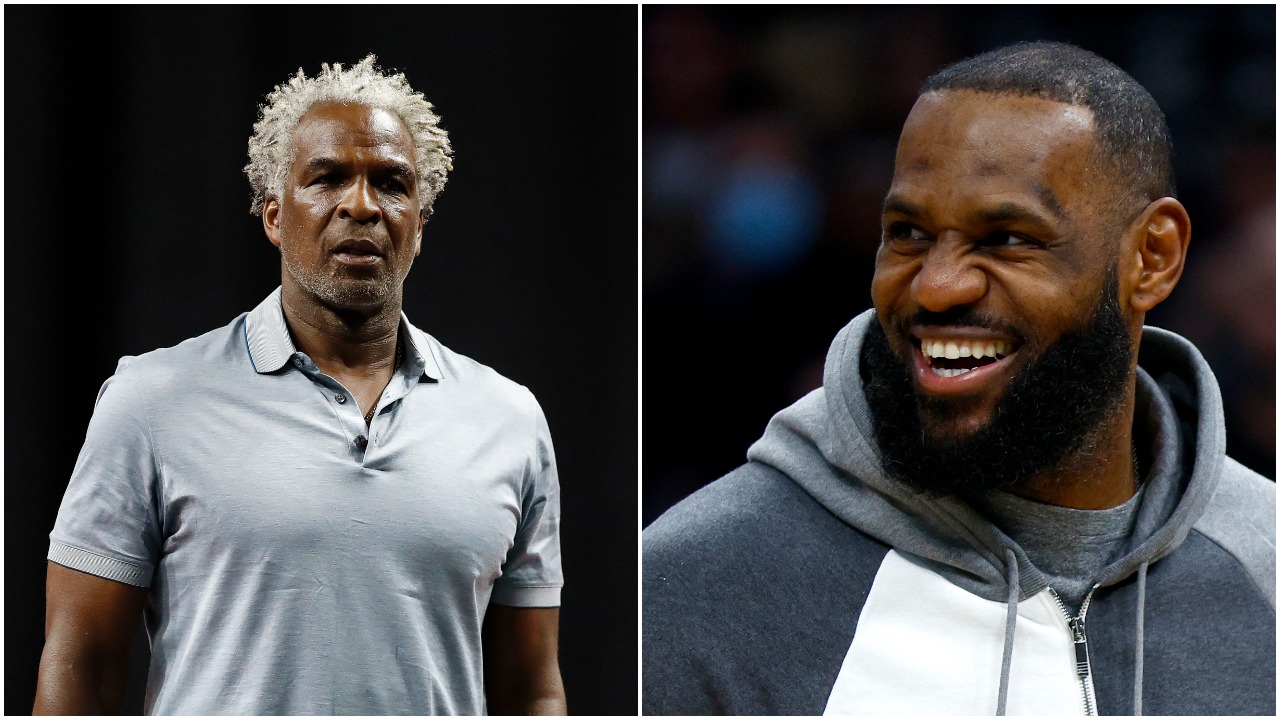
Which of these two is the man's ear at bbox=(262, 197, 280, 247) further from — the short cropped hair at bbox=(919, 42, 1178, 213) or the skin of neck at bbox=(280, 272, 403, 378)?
the short cropped hair at bbox=(919, 42, 1178, 213)

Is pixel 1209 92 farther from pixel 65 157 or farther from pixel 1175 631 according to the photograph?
pixel 65 157

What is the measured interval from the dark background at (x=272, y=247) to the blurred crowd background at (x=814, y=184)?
80 mm

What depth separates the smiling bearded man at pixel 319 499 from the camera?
2.19 m

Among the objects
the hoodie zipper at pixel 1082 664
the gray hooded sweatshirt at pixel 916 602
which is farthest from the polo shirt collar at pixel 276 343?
the hoodie zipper at pixel 1082 664

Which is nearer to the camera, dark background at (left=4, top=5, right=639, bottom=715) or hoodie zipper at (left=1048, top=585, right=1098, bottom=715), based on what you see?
hoodie zipper at (left=1048, top=585, right=1098, bottom=715)

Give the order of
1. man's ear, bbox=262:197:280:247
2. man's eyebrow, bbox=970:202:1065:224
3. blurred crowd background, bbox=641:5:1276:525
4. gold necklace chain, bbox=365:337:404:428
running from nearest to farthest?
man's eyebrow, bbox=970:202:1065:224, gold necklace chain, bbox=365:337:404:428, man's ear, bbox=262:197:280:247, blurred crowd background, bbox=641:5:1276:525

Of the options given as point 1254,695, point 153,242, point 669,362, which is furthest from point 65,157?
point 1254,695

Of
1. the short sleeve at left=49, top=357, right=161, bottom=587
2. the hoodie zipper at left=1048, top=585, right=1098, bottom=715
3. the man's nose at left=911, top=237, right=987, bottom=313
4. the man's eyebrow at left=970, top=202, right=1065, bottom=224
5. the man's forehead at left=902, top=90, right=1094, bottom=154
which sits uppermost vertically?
the man's forehead at left=902, top=90, right=1094, bottom=154

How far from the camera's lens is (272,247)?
2.51m

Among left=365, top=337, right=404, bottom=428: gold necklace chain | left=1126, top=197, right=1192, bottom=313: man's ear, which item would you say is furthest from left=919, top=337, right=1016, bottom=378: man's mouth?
left=365, top=337, right=404, bottom=428: gold necklace chain

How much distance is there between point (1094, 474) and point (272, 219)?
4.75ft

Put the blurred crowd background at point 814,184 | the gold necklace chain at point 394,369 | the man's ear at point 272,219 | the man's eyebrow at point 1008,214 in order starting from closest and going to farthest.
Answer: the man's eyebrow at point 1008,214 → the gold necklace chain at point 394,369 → the man's ear at point 272,219 → the blurred crowd background at point 814,184

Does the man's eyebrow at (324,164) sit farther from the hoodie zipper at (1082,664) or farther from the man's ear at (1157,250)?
the hoodie zipper at (1082,664)

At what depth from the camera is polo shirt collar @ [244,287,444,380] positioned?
90.9 inches
